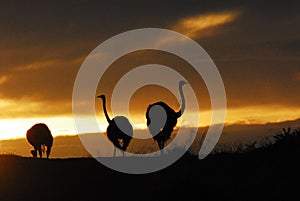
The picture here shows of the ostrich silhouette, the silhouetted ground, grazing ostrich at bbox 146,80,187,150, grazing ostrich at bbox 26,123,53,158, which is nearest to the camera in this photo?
the silhouetted ground

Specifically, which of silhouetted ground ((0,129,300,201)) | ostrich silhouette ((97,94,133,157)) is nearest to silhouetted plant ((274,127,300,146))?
silhouetted ground ((0,129,300,201))

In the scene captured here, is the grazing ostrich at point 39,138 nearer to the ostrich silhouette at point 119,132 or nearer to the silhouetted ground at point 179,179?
the ostrich silhouette at point 119,132

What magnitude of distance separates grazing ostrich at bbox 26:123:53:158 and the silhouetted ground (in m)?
10.8

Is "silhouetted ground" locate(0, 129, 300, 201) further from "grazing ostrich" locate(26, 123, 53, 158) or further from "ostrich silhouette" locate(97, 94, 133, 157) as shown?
"grazing ostrich" locate(26, 123, 53, 158)

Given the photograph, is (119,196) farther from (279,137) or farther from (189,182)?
(279,137)

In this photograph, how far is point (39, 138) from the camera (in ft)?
130

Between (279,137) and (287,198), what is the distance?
14.4 ft

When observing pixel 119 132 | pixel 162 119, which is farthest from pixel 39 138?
pixel 162 119

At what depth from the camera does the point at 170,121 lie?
34781 mm

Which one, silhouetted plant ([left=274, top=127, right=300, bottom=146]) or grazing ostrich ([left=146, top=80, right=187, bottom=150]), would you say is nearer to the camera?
silhouetted plant ([left=274, top=127, right=300, bottom=146])

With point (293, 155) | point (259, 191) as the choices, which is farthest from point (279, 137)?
point (259, 191)

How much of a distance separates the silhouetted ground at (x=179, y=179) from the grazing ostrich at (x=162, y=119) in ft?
19.4

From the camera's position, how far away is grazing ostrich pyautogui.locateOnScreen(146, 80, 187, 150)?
111ft

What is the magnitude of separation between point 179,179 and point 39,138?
56.5 feet
